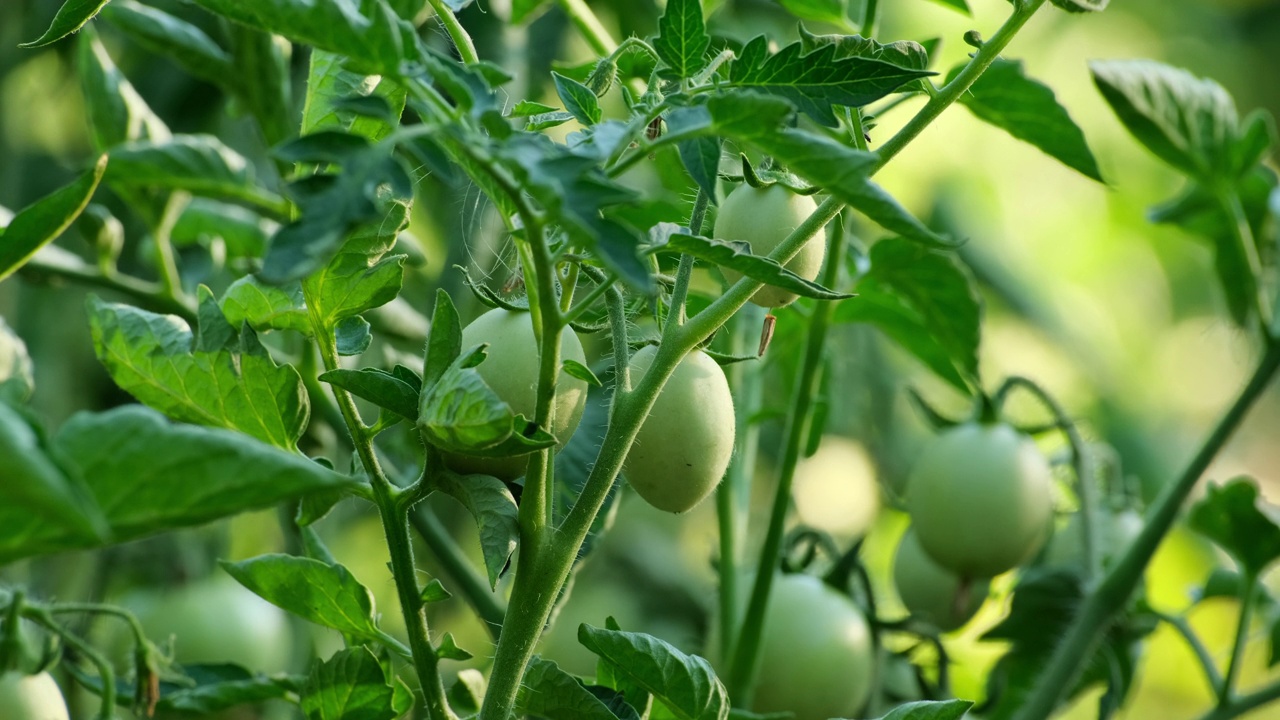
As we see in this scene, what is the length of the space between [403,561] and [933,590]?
442 mm

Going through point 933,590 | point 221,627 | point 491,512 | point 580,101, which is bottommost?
point 221,627

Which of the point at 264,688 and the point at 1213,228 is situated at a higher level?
the point at 1213,228

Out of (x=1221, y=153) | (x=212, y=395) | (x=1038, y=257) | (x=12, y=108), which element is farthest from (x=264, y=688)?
(x=1038, y=257)

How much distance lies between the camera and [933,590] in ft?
2.33

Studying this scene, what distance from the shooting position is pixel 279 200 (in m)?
0.65

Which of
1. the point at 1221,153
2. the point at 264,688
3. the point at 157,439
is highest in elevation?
the point at 1221,153

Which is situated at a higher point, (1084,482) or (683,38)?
(683,38)

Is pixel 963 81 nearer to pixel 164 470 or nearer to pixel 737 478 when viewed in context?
pixel 164 470

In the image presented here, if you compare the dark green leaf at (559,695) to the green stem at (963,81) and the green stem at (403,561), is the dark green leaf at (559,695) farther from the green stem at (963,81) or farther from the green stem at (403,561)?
the green stem at (963,81)

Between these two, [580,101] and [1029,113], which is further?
[1029,113]

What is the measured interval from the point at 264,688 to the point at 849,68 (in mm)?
260

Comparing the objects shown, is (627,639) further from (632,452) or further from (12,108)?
(12,108)

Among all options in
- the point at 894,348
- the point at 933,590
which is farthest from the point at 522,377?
the point at 894,348

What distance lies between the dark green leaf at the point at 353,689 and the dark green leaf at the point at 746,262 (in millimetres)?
151
